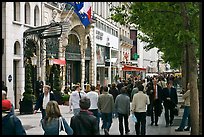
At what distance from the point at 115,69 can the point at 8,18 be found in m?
42.8

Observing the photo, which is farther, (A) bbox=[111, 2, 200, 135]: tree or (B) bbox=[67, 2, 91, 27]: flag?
(B) bbox=[67, 2, 91, 27]: flag

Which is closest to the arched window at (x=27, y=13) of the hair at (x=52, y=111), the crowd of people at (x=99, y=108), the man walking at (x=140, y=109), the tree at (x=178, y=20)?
the crowd of people at (x=99, y=108)

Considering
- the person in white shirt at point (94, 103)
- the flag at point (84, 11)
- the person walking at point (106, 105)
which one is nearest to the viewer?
the person walking at point (106, 105)

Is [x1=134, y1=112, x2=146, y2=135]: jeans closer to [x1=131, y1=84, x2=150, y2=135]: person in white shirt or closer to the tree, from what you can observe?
[x1=131, y1=84, x2=150, y2=135]: person in white shirt

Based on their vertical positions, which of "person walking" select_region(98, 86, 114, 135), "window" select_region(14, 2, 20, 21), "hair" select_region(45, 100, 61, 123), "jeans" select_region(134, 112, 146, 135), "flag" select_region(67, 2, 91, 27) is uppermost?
"flag" select_region(67, 2, 91, 27)

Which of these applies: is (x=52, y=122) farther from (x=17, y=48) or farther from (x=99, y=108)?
(x=17, y=48)

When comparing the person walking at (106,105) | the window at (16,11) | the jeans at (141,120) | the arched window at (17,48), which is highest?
the window at (16,11)

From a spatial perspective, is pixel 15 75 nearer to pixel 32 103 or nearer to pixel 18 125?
pixel 32 103

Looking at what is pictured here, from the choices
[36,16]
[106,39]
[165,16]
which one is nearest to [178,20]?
[165,16]

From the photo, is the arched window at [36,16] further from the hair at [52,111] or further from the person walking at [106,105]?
the hair at [52,111]

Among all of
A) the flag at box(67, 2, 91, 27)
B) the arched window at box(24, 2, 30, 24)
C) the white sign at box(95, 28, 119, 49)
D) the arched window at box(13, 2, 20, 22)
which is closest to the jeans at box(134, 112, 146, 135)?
the arched window at box(13, 2, 20, 22)

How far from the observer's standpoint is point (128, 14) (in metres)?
15.0

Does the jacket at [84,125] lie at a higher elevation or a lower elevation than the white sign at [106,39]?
lower

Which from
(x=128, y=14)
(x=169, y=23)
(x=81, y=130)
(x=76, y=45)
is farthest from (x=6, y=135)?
(x=76, y=45)
